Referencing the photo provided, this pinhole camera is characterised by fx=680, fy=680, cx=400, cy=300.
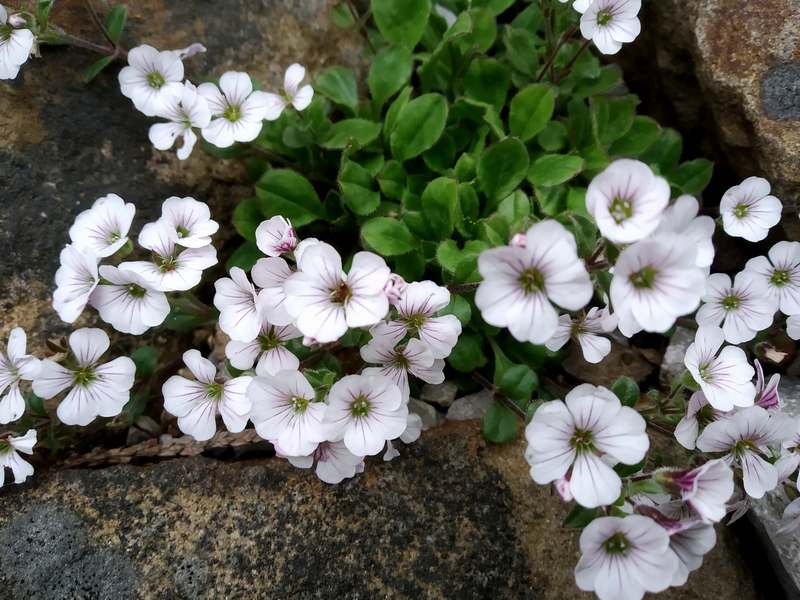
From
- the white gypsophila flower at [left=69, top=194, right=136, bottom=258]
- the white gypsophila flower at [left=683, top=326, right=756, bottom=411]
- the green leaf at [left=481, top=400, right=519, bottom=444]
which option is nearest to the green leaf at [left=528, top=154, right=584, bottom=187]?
the white gypsophila flower at [left=683, top=326, right=756, bottom=411]

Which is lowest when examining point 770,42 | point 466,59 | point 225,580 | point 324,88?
point 225,580

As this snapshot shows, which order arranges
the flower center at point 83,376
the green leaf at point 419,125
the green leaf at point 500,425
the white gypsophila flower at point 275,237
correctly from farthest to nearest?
the green leaf at point 419,125, the green leaf at point 500,425, the flower center at point 83,376, the white gypsophila flower at point 275,237

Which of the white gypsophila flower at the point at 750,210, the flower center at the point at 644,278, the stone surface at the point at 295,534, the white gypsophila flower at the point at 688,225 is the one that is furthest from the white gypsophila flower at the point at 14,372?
the white gypsophila flower at the point at 750,210

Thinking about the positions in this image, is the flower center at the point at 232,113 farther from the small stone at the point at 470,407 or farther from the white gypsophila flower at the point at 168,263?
the small stone at the point at 470,407

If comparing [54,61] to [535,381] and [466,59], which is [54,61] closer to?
[466,59]

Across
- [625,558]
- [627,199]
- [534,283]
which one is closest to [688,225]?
[627,199]

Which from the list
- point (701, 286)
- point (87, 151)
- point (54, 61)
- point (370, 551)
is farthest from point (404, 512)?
point (54, 61)
